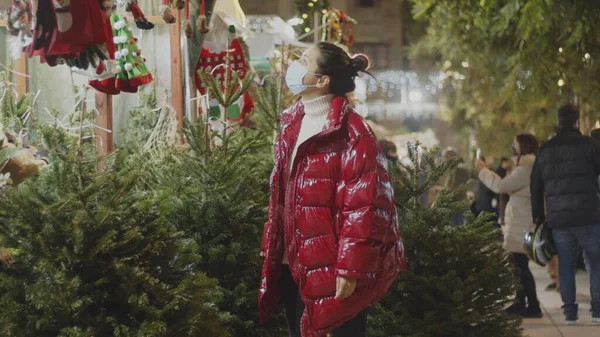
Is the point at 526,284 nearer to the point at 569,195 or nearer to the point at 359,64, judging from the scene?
the point at 569,195

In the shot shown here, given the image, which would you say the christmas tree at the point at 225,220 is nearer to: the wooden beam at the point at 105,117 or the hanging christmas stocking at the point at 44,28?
the wooden beam at the point at 105,117

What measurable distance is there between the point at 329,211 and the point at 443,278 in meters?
1.97

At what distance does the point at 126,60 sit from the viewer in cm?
845

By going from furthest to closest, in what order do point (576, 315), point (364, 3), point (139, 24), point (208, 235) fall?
1. point (364, 3)
2. point (576, 315)
3. point (139, 24)
4. point (208, 235)

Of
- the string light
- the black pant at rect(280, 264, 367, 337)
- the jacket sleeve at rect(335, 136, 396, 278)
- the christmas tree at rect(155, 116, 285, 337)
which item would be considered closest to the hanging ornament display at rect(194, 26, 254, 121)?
the christmas tree at rect(155, 116, 285, 337)

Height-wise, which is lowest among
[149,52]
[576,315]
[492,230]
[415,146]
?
[576,315]

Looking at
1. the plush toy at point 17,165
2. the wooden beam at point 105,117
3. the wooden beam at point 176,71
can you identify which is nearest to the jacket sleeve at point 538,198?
the wooden beam at point 176,71

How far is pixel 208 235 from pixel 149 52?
411 centimetres

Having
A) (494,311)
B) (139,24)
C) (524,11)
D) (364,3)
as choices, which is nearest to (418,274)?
(494,311)

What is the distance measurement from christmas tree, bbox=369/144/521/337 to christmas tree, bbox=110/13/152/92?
89.4 inches

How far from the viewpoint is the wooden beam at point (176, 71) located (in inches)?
405

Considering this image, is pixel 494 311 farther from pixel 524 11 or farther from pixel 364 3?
pixel 364 3

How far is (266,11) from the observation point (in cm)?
2125

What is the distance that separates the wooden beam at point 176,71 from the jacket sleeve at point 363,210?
16.7 ft
